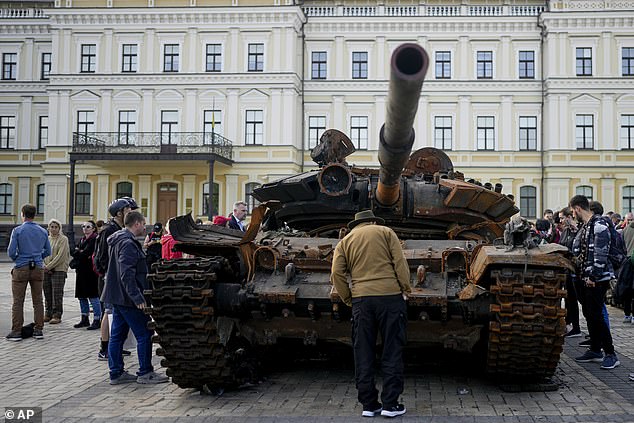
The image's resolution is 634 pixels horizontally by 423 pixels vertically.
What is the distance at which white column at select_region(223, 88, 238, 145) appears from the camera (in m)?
37.9

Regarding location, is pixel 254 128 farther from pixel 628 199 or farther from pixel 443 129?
pixel 628 199

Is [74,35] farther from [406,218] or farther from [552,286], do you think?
[552,286]

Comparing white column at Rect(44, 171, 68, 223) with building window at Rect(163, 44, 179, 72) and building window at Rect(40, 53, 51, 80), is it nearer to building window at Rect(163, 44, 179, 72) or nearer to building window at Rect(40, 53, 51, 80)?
building window at Rect(40, 53, 51, 80)

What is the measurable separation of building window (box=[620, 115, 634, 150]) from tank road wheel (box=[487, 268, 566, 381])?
3408 cm

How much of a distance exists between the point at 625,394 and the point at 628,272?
3004mm

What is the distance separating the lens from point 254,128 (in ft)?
125

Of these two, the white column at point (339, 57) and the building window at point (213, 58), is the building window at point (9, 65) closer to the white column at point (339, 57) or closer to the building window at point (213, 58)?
the building window at point (213, 58)

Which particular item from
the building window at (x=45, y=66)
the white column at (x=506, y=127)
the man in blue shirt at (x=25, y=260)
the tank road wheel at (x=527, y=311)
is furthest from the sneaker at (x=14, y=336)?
the building window at (x=45, y=66)

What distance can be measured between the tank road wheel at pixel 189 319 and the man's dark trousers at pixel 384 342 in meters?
1.35

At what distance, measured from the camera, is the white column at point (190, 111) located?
125 feet

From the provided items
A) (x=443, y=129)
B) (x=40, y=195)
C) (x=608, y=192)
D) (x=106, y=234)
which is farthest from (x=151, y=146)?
(x=106, y=234)

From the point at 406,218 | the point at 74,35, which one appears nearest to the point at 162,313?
the point at 406,218

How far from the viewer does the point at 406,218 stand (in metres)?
8.41

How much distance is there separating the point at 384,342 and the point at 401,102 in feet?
7.51
